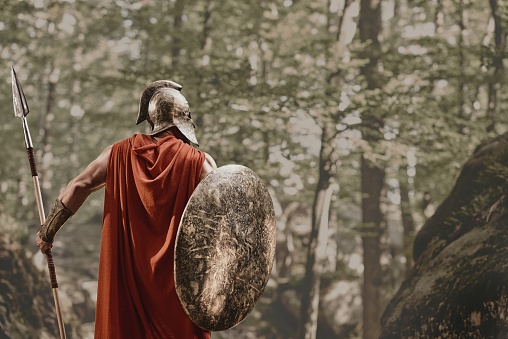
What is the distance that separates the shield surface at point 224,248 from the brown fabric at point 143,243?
16 cm

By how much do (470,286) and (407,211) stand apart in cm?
287

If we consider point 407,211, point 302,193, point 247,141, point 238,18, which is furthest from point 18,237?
point 407,211

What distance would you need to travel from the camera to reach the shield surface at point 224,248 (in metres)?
2.10

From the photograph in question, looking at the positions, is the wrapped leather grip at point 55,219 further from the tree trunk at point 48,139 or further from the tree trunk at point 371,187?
the tree trunk at point 48,139

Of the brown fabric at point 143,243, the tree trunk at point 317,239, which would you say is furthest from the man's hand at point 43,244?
the tree trunk at point 317,239

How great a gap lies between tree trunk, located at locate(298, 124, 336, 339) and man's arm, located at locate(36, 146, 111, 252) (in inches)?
217

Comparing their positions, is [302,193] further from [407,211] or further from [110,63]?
[110,63]

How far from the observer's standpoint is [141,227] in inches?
91.0

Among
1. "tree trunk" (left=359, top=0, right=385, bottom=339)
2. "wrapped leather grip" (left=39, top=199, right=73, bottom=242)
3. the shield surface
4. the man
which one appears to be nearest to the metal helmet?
the man

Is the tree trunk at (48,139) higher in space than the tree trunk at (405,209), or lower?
higher

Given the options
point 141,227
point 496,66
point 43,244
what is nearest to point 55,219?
point 43,244

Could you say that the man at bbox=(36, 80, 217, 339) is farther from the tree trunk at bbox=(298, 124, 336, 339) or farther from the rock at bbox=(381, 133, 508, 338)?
the tree trunk at bbox=(298, 124, 336, 339)

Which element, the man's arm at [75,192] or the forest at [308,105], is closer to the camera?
the man's arm at [75,192]

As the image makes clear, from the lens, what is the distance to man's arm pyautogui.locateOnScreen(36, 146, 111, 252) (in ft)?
7.95
